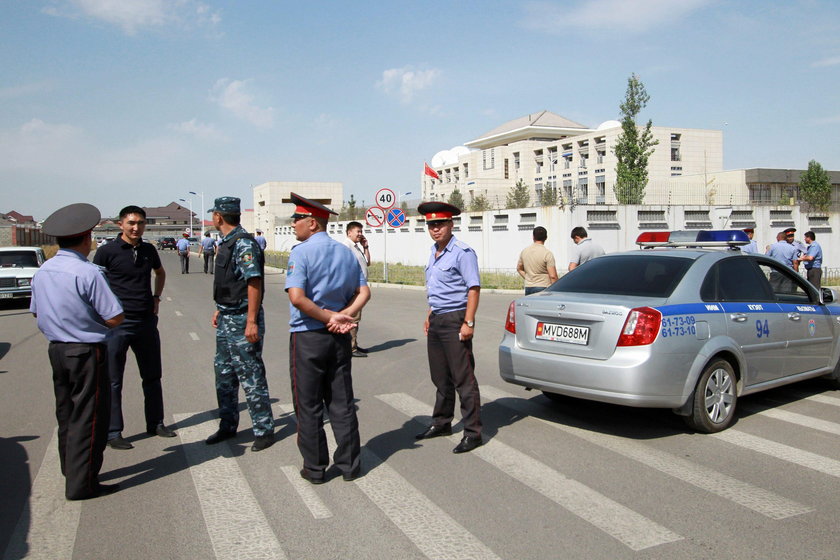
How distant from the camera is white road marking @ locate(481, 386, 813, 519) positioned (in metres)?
4.42

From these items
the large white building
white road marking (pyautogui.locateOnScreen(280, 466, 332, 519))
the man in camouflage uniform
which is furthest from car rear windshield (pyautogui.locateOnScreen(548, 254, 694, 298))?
the large white building

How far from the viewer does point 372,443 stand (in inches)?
233

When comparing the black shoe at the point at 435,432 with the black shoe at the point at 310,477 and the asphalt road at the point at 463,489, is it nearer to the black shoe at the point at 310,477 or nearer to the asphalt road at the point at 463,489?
the asphalt road at the point at 463,489

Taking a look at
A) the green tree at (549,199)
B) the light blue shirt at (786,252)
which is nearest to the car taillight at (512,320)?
the light blue shirt at (786,252)

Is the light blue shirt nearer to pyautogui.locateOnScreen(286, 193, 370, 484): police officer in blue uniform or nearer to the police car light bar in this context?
the police car light bar

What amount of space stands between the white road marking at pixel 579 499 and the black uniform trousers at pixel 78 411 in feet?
9.15

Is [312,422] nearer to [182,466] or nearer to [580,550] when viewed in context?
[182,466]

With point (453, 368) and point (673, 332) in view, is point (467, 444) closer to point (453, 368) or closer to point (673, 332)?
point (453, 368)

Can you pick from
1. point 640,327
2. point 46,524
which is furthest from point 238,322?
point 640,327

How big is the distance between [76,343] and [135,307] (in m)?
1.43

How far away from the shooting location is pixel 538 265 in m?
9.86

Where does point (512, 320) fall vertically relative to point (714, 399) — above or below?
above

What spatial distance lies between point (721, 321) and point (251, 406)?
4.08m

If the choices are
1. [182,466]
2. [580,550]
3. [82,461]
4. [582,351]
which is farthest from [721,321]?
[82,461]
